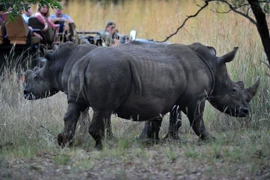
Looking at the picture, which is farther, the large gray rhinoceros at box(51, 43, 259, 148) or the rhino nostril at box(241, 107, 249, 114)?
the rhino nostril at box(241, 107, 249, 114)

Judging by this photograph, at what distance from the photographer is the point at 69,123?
332 inches

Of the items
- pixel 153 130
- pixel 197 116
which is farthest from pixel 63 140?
pixel 197 116

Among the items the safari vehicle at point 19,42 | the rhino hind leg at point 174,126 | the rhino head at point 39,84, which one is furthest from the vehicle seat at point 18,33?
the rhino hind leg at point 174,126

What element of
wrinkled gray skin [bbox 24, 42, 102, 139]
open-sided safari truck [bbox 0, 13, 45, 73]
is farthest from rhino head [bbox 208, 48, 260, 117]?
open-sided safari truck [bbox 0, 13, 45, 73]

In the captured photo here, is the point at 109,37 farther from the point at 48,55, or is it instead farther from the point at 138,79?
the point at 138,79

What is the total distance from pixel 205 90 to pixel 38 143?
86.2 inches

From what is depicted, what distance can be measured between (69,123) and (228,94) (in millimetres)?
2324

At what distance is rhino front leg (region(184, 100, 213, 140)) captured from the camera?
891 centimetres

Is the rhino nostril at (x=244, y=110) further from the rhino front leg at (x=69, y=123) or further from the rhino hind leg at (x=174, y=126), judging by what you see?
the rhino front leg at (x=69, y=123)

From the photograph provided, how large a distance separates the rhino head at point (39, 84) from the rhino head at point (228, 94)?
7.15 ft

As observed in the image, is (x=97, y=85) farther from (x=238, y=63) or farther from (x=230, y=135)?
(x=238, y=63)

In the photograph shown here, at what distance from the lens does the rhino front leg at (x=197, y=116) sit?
8.91m

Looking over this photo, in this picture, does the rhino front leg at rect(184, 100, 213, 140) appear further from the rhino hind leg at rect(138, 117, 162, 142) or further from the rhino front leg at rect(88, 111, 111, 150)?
the rhino front leg at rect(88, 111, 111, 150)

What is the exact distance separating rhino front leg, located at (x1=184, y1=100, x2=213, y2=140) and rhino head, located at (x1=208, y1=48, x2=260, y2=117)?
0.55 meters
